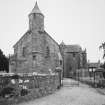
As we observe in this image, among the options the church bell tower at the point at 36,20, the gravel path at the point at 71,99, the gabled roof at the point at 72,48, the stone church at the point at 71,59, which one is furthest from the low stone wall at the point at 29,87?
the gabled roof at the point at 72,48

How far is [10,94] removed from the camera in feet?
21.9

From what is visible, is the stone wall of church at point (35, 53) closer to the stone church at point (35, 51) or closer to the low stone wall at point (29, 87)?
the stone church at point (35, 51)

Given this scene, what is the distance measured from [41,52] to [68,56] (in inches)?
772

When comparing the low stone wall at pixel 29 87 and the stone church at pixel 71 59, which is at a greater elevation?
the stone church at pixel 71 59

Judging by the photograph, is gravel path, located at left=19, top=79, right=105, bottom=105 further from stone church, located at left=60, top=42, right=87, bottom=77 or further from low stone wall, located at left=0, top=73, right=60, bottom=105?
stone church, located at left=60, top=42, right=87, bottom=77

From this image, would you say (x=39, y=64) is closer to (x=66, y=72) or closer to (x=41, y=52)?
(x=41, y=52)

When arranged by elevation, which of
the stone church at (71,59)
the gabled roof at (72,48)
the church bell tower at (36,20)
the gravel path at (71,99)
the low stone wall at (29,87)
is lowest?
the gravel path at (71,99)

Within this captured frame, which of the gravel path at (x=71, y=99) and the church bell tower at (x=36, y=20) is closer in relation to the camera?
the gravel path at (x=71, y=99)

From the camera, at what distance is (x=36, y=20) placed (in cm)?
2370

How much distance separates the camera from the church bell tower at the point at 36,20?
2367 cm

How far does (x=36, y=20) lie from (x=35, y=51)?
19.9 ft

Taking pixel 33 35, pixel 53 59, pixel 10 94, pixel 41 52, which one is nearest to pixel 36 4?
pixel 33 35

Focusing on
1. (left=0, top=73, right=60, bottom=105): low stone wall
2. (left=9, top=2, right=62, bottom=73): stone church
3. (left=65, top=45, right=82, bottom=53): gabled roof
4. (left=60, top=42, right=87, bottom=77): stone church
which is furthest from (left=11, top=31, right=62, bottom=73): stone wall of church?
(left=65, top=45, right=82, bottom=53): gabled roof

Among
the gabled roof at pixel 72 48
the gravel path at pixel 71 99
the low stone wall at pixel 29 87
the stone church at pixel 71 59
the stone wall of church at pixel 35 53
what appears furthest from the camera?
the gabled roof at pixel 72 48
